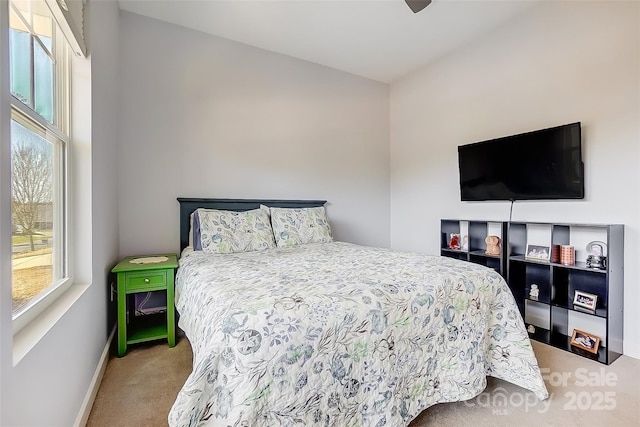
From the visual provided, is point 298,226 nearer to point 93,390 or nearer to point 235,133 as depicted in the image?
point 235,133

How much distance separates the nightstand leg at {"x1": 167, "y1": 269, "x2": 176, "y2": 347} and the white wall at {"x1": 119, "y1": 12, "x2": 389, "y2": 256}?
24.4 inches

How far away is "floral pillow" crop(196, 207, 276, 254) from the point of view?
2.47m

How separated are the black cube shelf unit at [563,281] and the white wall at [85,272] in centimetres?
310

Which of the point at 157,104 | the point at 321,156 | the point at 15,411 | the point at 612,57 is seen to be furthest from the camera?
the point at 321,156

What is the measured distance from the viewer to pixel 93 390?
1.64m

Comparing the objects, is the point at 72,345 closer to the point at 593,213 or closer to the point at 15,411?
the point at 15,411

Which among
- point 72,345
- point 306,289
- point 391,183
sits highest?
point 391,183

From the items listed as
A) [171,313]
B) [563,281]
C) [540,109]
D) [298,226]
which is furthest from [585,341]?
[171,313]

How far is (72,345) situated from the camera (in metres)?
1.30

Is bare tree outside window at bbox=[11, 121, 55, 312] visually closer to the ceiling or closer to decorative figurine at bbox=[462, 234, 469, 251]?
the ceiling

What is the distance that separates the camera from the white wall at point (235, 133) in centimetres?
266

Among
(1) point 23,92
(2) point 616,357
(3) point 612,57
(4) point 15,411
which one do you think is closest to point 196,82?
(1) point 23,92

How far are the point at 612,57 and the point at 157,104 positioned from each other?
375 cm

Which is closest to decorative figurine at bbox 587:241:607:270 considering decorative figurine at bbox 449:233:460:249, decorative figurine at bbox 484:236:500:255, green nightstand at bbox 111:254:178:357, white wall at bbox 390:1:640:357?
white wall at bbox 390:1:640:357
